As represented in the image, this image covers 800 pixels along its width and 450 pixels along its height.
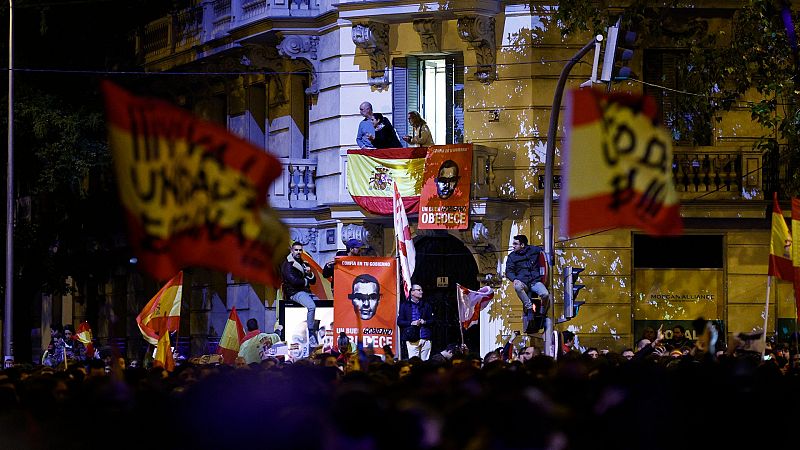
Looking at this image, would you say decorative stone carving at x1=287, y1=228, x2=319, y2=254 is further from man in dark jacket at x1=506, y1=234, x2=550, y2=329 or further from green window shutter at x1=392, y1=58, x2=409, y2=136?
man in dark jacket at x1=506, y1=234, x2=550, y2=329

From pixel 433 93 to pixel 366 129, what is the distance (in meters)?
1.77

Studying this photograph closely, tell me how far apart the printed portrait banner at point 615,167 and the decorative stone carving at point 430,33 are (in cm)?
1497

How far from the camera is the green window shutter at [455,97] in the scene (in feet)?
95.2

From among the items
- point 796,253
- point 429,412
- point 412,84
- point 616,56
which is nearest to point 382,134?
point 412,84

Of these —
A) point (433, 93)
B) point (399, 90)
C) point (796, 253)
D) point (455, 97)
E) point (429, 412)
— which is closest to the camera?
point (429, 412)

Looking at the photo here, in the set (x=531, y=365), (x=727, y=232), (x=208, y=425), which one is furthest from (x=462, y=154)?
(x=208, y=425)

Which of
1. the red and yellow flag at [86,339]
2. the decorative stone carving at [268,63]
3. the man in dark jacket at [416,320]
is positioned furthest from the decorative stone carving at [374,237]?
the red and yellow flag at [86,339]

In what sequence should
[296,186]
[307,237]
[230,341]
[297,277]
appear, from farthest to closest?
[296,186] → [307,237] → [297,277] → [230,341]

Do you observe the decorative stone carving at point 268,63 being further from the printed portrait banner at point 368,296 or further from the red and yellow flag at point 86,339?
the printed portrait banner at point 368,296

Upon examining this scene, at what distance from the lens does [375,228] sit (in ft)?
95.0

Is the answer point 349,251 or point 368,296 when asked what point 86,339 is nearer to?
point 349,251

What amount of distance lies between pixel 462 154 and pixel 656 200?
13.8 meters

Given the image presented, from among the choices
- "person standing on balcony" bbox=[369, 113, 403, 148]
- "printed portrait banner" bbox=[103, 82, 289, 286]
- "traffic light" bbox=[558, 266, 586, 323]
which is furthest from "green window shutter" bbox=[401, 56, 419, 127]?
"printed portrait banner" bbox=[103, 82, 289, 286]

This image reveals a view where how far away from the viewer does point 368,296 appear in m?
22.9
